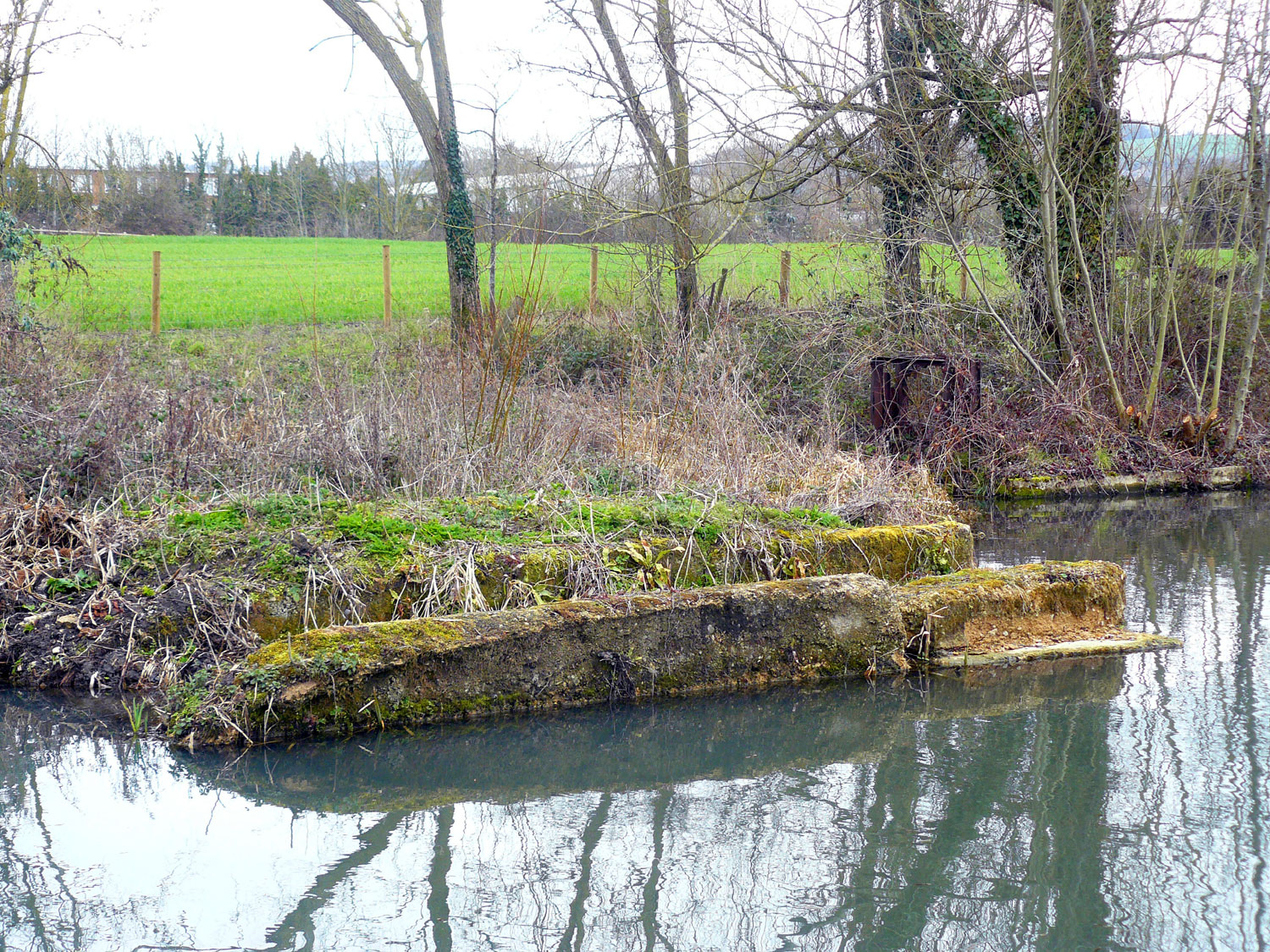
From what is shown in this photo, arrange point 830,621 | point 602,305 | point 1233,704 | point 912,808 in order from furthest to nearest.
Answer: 1. point 602,305
2. point 830,621
3. point 1233,704
4. point 912,808

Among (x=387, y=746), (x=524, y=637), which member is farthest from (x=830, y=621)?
(x=387, y=746)

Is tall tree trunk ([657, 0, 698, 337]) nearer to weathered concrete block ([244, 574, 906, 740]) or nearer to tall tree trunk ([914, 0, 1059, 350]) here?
tall tree trunk ([914, 0, 1059, 350])

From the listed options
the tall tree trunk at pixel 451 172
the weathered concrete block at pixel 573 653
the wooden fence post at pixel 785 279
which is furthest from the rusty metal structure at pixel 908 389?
the tall tree trunk at pixel 451 172

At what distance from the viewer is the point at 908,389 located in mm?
10875

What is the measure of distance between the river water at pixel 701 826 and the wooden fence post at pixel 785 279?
9829 mm

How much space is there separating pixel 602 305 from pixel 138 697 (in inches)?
463

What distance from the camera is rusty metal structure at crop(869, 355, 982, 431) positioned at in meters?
10.8

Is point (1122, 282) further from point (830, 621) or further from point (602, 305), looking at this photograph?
point (830, 621)

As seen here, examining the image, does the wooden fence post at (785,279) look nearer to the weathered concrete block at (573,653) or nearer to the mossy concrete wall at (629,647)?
the mossy concrete wall at (629,647)

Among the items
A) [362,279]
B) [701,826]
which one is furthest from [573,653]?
[362,279]

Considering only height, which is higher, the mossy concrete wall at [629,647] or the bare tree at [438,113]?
the bare tree at [438,113]

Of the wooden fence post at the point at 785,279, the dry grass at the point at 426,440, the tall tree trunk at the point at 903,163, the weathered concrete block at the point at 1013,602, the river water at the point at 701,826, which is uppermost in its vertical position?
the tall tree trunk at the point at 903,163

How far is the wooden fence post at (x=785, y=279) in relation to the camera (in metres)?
14.3

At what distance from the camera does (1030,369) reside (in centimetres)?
1195
